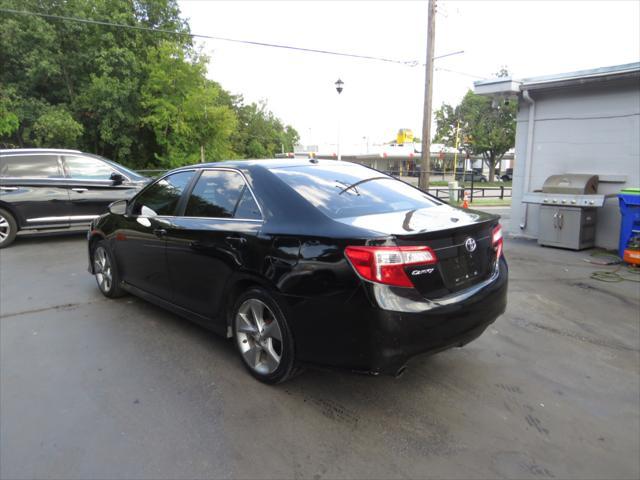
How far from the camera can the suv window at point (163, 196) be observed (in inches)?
169

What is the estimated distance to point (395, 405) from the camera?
3164mm

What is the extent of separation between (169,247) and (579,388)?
3545 millimetres

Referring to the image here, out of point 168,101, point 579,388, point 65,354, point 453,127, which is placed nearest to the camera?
point 579,388

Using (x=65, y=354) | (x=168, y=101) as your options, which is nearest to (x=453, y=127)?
(x=168, y=101)

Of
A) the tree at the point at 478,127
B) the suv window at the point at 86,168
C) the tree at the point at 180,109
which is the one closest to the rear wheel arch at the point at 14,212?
the suv window at the point at 86,168

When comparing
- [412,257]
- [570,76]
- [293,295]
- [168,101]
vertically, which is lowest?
[293,295]

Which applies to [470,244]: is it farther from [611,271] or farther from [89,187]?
[89,187]

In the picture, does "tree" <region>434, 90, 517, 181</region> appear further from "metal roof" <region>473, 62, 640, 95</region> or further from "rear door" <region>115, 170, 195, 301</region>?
"rear door" <region>115, 170, 195, 301</region>

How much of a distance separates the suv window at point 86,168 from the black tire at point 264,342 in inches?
A: 273

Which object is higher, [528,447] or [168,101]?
[168,101]

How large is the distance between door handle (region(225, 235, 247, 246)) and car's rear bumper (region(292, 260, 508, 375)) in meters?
0.71

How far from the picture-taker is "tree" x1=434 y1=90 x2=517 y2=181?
42750 mm

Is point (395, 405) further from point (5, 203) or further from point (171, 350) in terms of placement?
point (5, 203)

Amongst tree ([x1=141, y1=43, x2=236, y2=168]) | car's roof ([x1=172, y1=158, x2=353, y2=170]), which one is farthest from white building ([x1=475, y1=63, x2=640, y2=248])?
tree ([x1=141, y1=43, x2=236, y2=168])
